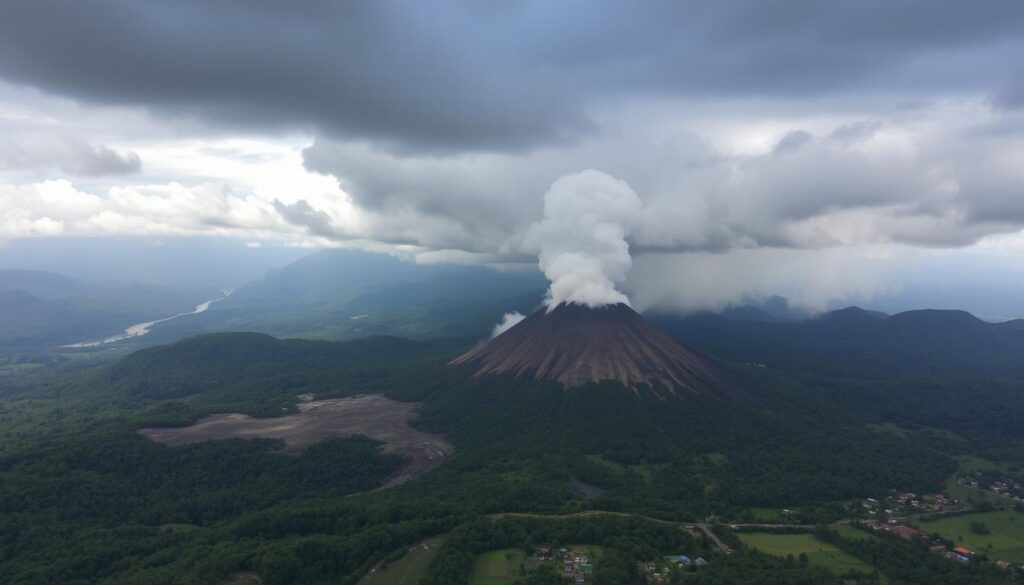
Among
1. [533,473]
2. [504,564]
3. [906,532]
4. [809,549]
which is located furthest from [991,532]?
[504,564]

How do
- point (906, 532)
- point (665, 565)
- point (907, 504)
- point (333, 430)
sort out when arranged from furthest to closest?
point (333, 430)
point (907, 504)
point (906, 532)
point (665, 565)

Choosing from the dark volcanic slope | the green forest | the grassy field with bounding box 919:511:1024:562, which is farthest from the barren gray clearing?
the grassy field with bounding box 919:511:1024:562

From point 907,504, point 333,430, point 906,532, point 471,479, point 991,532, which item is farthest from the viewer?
point 333,430

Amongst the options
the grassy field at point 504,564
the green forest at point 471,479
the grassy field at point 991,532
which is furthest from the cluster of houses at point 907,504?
the grassy field at point 504,564

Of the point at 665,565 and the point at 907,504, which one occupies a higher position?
the point at 665,565

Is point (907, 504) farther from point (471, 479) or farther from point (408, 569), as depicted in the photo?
point (408, 569)

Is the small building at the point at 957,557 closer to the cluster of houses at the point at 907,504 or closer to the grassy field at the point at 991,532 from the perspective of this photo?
the grassy field at the point at 991,532
